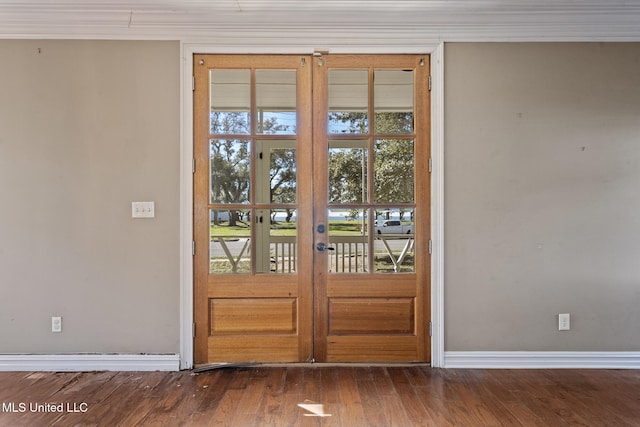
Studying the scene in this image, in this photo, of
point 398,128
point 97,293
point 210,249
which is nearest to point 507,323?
point 398,128

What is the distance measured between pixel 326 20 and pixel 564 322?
2.77 m

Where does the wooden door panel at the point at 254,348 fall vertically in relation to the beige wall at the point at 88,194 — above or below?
below

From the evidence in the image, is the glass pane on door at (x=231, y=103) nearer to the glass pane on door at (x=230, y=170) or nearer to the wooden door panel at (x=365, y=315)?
the glass pane on door at (x=230, y=170)

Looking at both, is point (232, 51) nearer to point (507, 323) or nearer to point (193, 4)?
point (193, 4)

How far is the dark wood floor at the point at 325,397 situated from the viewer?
2.16 metres

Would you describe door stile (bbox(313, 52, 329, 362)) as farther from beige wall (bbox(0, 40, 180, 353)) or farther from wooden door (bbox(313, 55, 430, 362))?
beige wall (bbox(0, 40, 180, 353))

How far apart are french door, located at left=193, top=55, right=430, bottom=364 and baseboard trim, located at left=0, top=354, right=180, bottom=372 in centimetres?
27

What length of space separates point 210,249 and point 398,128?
1.64 metres

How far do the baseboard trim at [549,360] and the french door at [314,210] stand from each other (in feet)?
1.27

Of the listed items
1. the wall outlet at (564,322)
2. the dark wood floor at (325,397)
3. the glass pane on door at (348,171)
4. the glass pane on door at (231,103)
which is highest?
the glass pane on door at (231,103)

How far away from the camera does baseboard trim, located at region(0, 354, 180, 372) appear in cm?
277

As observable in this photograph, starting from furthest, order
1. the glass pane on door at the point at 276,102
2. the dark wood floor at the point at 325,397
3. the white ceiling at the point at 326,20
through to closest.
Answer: the glass pane on door at the point at 276,102 → the white ceiling at the point at 326,20 → the dark wood floor at the point at 325,397

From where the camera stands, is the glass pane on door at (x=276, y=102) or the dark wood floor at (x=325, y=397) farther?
the glass pane on door at (x=276, y=102)

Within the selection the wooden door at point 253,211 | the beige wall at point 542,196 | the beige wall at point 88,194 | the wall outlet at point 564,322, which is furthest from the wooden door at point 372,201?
the beige wall at point 88,194
